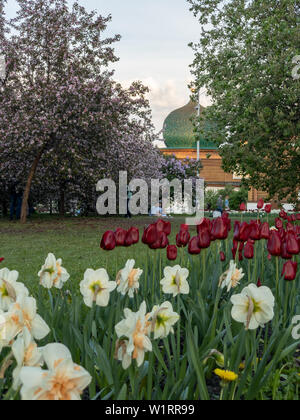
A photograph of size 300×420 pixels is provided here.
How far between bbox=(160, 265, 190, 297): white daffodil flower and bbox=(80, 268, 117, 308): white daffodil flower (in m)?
0.40

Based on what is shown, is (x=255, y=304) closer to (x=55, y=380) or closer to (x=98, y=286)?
(x=98, y=286)

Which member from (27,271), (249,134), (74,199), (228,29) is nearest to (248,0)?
(228,29)

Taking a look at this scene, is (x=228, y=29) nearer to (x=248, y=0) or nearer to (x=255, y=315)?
(x=248, y=0)

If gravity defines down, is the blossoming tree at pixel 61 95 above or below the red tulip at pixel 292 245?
above

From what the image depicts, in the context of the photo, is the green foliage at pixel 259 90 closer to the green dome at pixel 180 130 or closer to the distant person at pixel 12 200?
the distant person at pixel 12 200

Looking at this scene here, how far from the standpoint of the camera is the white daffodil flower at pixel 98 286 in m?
2.37

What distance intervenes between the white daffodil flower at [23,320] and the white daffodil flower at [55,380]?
1.36 ft

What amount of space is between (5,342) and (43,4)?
19540 mm

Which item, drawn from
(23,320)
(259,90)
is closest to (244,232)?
(23,320)

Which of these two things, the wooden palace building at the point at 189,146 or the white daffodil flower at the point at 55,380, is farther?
the wooden palace building at the point at 189,146

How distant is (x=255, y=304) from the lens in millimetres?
1929

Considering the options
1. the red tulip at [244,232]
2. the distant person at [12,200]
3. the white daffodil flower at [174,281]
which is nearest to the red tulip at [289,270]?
the white daffodil flower at [174,281]

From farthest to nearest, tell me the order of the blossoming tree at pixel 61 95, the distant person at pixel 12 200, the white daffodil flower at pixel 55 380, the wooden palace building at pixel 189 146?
1. the wooden palace building at pixel 189 146
2. the distant person at pixel 12 200
3. the blossoming tree at pixel 61 95
4. the white daffodil flower at pixel 55 380

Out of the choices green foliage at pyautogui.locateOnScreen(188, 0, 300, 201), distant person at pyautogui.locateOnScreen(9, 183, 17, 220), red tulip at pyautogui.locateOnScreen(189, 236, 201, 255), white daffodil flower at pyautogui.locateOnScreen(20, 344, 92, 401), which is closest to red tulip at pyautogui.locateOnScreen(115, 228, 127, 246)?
red tulip at pyautogui.locateOnScreen(189, 236, 201, 255)
